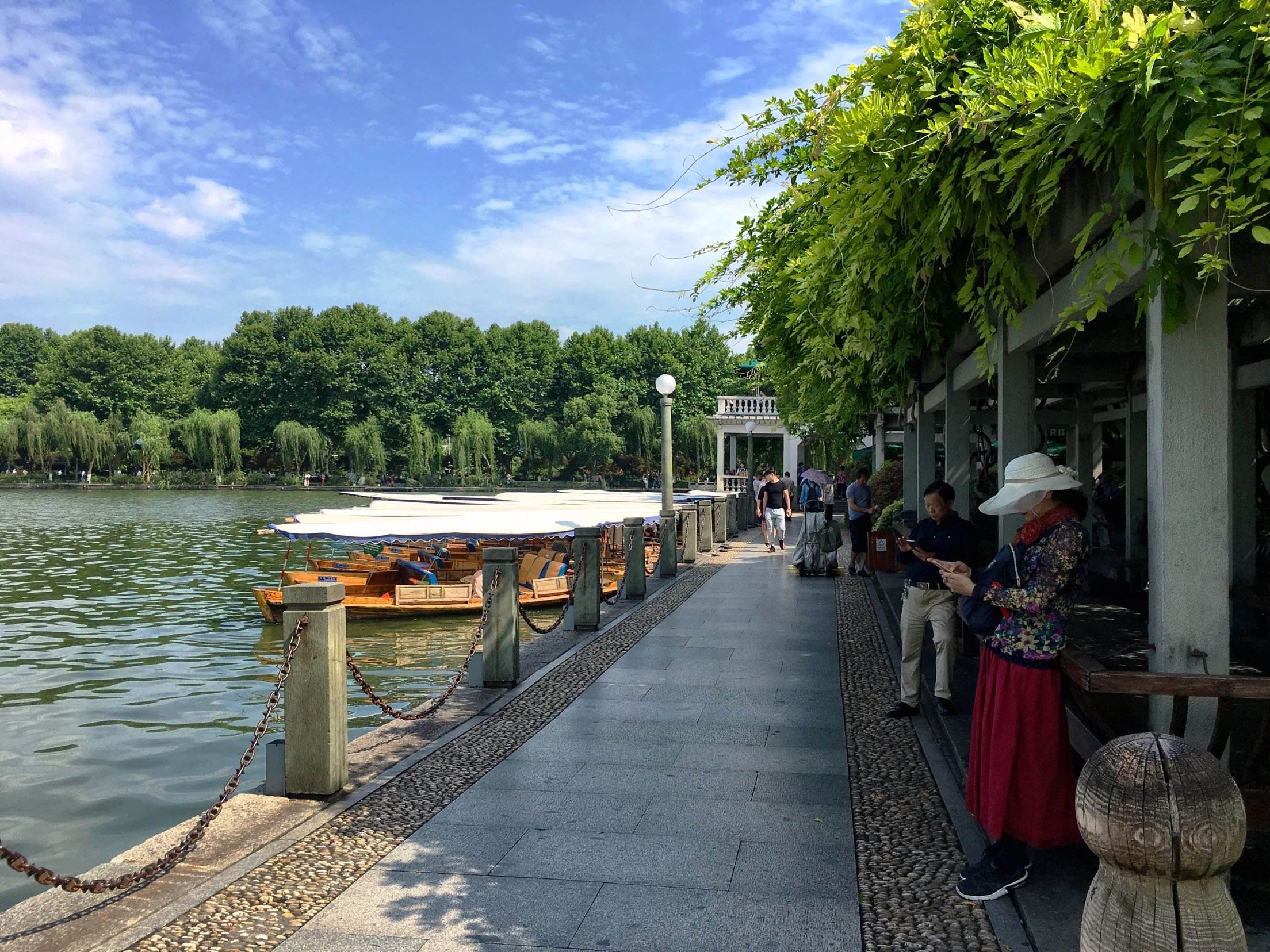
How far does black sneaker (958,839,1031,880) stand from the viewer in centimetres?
420

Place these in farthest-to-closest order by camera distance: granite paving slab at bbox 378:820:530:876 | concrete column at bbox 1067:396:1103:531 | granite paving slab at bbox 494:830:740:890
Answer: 1. concrete column at bbox 1067:396:1103:531
2. granite paving slab at bbox 378:820:530:876
3. granite paving slab at bbox 494:830:740:890

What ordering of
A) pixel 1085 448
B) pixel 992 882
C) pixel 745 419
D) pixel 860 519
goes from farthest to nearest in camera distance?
pixel 745 419 → pixel 860 519 → pixel 1085 448 → pixel 992 882

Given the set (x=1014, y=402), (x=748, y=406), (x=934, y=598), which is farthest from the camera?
(x=748, y=406)

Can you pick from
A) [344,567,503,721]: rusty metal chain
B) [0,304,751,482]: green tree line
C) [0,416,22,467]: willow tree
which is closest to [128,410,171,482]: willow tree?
[0,304,751,482]: green tree line

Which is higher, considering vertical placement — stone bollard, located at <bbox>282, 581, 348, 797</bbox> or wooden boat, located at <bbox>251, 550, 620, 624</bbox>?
stone bollard, located at <bbox>282, 581, 348, 797</bbox>

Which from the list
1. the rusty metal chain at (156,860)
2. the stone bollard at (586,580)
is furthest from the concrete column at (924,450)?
the rusty metal chain at (156,860)

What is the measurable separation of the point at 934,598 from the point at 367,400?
8465 cm

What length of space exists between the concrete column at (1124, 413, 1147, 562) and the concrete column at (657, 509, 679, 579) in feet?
24.1

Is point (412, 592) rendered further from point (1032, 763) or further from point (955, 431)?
point (1032, 763)

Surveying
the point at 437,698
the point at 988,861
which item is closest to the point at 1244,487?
the point at 988,861

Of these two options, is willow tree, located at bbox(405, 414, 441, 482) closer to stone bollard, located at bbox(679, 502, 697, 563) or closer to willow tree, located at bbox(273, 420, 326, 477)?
willow tree, located at bbox(273, 420, 326, 477)

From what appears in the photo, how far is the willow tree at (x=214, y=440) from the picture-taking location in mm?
79062

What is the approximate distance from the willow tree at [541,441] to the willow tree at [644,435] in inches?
250

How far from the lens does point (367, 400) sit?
87188 mm
